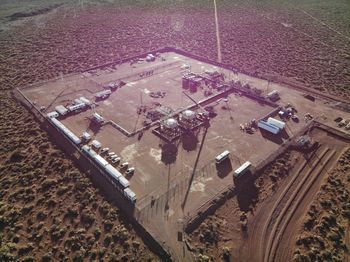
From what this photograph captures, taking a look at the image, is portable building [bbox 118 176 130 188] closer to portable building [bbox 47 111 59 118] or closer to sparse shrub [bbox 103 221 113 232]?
sparse shrub [bbox 103 221 113 232]

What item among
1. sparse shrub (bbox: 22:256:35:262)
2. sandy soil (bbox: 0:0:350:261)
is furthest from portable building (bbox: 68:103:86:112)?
sparse shrub (bbox: 22:256:35:262)

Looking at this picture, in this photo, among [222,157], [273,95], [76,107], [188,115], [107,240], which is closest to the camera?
[107,240]

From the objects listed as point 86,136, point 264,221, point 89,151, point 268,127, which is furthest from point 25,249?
point 268,127

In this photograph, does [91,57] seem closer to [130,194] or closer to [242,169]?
[130,194]

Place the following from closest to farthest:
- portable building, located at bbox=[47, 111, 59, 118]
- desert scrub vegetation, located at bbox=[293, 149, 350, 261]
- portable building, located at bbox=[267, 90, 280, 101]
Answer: desert scrub vegetation, located at bbox=[293, 149, 350, 261] → portable building, located at bbox=[47, 111, 59, 118] → portable building, located at bbox=[267, 90, 280, 101]

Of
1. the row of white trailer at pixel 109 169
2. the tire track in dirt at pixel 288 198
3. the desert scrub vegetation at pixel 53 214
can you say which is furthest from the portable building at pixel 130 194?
the tire track in dirt at pixel 288 198

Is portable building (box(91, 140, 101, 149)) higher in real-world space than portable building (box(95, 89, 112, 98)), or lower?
higher

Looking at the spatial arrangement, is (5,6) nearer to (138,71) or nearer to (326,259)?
(138,71)
